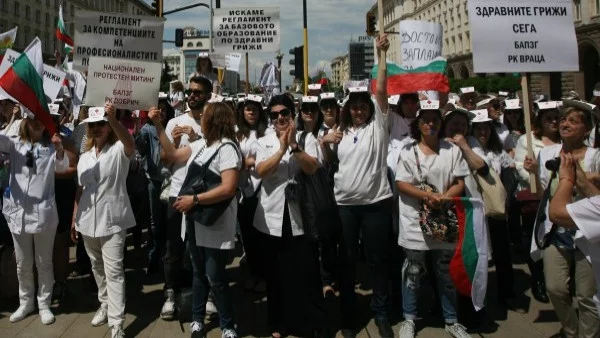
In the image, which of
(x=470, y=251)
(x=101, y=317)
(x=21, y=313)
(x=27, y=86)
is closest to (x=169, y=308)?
(x=101, y=317)

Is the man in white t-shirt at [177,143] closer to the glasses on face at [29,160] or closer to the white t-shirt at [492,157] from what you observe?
the glasses on face at [29,160]

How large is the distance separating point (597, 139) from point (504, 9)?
1.75 metres

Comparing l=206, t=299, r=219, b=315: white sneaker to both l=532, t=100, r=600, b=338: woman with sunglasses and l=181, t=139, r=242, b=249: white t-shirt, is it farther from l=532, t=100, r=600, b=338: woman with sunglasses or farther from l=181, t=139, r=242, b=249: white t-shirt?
l=532, t=100, r=600, b=338: woman with sunglasses

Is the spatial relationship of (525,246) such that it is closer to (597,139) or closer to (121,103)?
(597,139)

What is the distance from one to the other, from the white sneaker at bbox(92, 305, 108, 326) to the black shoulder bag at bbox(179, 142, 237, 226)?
1489mm

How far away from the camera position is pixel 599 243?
3.02 metres

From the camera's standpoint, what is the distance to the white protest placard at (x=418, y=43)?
632cm

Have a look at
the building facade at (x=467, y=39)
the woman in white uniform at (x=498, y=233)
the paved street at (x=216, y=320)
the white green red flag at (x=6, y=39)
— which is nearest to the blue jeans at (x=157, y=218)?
the paved street at (x=216, y=320)

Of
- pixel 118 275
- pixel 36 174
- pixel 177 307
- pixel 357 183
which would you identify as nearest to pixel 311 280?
pixel 357 183

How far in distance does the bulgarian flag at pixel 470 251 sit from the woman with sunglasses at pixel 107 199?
2.93 metres

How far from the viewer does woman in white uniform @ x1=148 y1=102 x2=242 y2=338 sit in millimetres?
4242

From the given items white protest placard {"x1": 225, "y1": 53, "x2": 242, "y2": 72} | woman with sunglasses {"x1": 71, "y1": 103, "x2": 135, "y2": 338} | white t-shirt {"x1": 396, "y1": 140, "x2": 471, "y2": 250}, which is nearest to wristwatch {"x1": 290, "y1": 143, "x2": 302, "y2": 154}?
white t-shirt {"x1": 396, "y1": 140, "x2": 471, "y2": 250}

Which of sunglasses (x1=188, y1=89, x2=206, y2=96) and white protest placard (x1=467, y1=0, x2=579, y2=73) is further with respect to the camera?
sunglasses (x1=188, y1=89, x2=206, y2=96)

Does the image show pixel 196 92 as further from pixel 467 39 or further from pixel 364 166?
pixel 467 39
